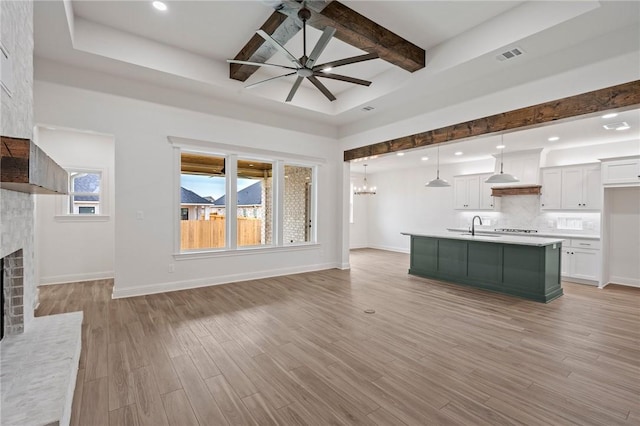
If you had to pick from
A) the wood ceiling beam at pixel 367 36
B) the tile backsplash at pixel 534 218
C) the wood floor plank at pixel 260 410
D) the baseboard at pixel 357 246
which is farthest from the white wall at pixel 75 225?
the tile backsplash at pixel 534 218

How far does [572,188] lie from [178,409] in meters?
8.25

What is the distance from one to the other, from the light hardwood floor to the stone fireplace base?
0.33m

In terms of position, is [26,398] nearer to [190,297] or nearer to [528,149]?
[190,297]

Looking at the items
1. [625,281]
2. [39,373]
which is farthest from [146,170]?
[625,281]

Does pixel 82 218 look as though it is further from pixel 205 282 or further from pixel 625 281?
pixel 625 281

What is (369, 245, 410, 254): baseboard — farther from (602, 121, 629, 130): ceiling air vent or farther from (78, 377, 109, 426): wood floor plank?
(78, 377, 109, 426): wood floor plank

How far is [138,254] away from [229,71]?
10.8 ft

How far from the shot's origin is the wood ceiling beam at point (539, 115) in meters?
3.28

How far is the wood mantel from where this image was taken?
725cm

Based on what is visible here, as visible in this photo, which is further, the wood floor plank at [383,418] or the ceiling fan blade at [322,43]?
the ceiling fan blade at [322,43]

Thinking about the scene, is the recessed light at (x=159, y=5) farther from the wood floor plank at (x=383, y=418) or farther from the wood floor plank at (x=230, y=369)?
the wood floor plank at (x=383, y=418)

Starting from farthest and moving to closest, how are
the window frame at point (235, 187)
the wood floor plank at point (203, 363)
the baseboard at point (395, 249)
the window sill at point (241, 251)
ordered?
the baseboard at point (395, 249) → the window sill at point (241, 251) → the window frame at point (235, 187) → the wood floor plank at point (203, 363)

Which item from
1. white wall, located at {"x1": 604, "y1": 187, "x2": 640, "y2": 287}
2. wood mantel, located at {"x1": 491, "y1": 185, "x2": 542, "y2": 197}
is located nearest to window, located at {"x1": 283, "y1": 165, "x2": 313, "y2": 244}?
wood mantel, located at {"x1": 491, "y1": 185, "x2": 542, "y2": 197}

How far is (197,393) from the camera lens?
7.36 feet
